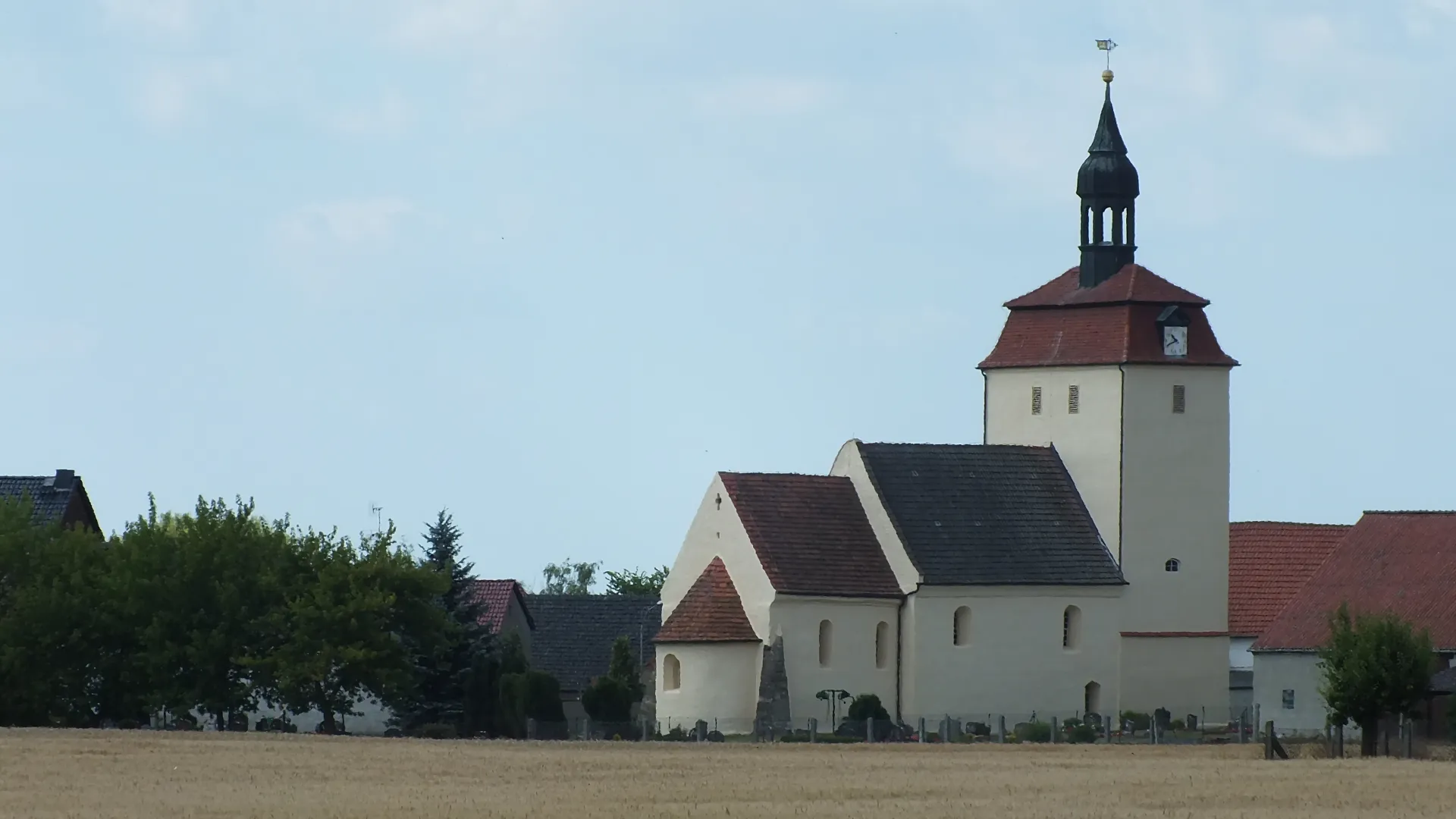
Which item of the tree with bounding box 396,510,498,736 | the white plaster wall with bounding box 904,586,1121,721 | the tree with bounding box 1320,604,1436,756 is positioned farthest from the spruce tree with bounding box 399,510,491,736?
the tree with bounding box 1320,604,1436,756

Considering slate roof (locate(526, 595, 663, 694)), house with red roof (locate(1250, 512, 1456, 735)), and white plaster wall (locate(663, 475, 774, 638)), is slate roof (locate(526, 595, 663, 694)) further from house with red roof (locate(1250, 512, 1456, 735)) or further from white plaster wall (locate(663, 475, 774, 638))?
house with red roof (locate(1250, 512, 1456, 735))

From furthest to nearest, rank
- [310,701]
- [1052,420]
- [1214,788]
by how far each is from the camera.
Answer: [1052,420]
[310,701]
[1214,788]

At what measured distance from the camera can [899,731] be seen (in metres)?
74.1

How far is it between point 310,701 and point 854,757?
16.7 metres

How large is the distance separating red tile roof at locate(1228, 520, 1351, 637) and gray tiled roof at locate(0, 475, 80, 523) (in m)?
34.5

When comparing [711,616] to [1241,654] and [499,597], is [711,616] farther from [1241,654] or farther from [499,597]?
[499,597]

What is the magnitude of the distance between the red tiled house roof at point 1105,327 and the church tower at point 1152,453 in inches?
1.6

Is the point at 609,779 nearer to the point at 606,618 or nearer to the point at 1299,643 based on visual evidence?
the point at 1299,643

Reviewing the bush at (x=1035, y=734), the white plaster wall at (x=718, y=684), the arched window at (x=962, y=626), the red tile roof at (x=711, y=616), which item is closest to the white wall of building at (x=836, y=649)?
the white plaster wall at (x=718, y=684)

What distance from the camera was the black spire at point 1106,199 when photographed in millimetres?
81312

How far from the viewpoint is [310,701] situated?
74125 millimetres

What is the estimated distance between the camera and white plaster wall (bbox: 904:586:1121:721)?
251 ft

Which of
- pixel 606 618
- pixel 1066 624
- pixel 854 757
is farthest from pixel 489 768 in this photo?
pixel 606 618

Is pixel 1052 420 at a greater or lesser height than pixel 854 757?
greater
